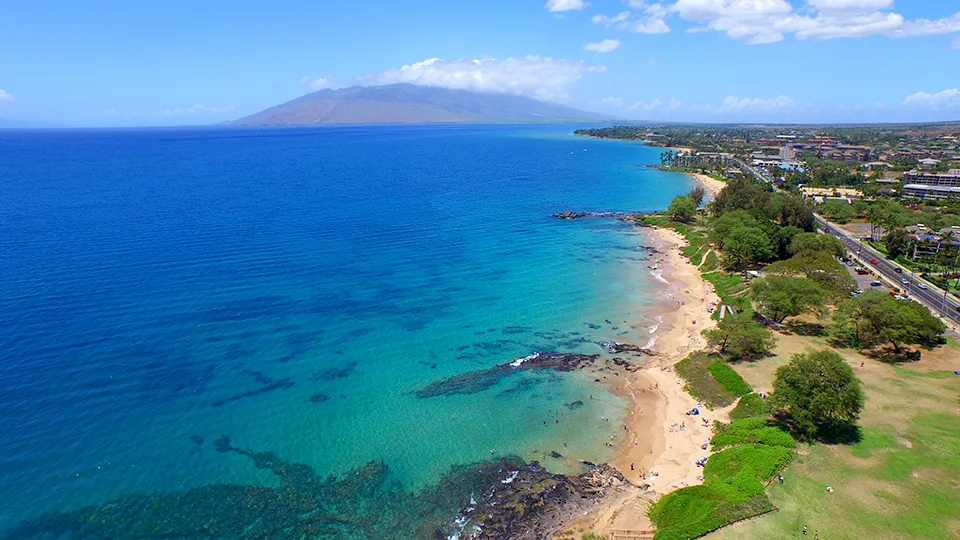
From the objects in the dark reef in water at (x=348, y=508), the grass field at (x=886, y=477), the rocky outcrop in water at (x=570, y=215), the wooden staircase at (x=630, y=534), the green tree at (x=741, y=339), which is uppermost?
the rocky outcrop in water at (x=570, y=215)

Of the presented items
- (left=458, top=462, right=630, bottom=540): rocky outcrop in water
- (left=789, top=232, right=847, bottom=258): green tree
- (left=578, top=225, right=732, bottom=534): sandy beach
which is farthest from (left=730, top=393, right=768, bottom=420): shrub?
(left=789, top=232, right=847, bottom=258): green tree

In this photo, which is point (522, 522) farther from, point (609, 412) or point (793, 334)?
point (793, 334)

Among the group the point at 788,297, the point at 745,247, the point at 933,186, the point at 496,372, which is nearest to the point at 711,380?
the point at 788,297

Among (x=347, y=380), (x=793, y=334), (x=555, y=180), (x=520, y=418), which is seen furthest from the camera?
(x=555, y=180)

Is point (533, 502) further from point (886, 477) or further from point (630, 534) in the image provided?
point (886, 477)

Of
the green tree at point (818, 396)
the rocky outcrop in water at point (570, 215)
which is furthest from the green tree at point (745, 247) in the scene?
the rocky outcrop in water at point (570, 215)

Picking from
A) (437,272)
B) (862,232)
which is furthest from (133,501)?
(862,232)

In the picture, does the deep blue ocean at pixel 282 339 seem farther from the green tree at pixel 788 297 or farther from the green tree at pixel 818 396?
the green tree at pixel 818 396
